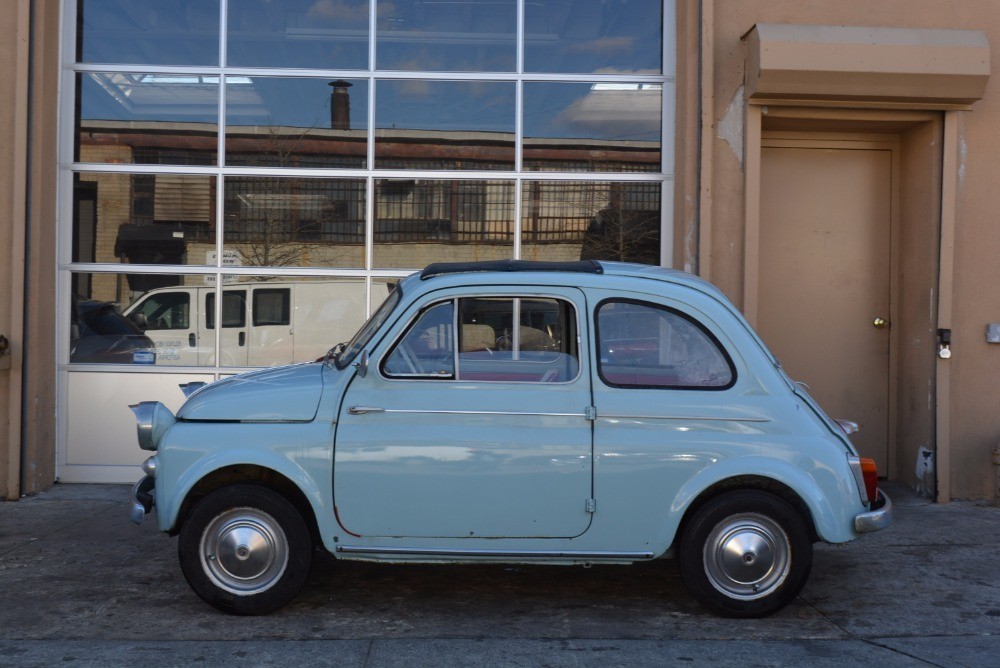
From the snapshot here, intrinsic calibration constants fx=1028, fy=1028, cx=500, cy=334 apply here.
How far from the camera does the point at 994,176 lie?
8305 millimetres

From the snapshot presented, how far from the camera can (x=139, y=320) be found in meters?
8.73

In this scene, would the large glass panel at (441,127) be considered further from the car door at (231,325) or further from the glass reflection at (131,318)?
the glass reflection at (131,318)

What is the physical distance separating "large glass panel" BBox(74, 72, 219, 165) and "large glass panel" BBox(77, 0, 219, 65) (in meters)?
0.17

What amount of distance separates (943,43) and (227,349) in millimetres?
6279

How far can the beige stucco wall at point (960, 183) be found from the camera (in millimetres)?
8297

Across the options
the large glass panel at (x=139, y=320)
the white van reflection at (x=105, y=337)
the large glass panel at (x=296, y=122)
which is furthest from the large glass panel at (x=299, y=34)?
the white van reflection at (x=105, y=337)

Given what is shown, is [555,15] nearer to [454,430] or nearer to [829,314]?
[829,314]

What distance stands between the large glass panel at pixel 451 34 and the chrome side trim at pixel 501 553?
4975mm

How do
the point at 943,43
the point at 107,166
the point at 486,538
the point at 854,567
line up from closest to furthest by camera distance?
the point at 486,538 < the point at 854,567 < the point at 943,43 < the point at 107,166

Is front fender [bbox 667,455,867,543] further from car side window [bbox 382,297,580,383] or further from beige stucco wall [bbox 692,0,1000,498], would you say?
beige stucco wall [bbox 692,0,1000,498]

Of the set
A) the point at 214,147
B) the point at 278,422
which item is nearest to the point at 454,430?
the point at 278,422

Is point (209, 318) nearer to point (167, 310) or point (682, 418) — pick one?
point (167, 310)

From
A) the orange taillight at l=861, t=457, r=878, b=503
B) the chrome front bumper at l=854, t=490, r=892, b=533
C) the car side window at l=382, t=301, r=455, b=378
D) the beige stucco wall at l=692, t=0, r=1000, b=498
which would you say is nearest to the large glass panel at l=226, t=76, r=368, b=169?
the beige stucco wall at l=692, t=0, r=1000, b=498

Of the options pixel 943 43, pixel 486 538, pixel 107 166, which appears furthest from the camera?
pixel 107 166
